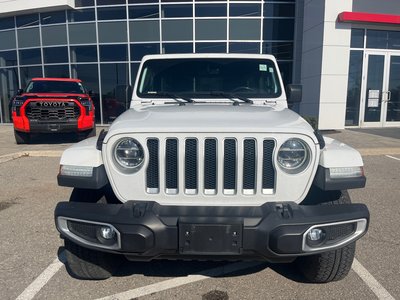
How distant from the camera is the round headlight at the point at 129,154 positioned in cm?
252

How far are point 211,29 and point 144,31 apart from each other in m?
2.74

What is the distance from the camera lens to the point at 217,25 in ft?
46.4

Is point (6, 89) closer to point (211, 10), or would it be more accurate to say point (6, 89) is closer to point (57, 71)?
point (57, 71)

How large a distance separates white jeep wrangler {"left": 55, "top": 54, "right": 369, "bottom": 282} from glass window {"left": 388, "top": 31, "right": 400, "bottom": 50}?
41.7 ft

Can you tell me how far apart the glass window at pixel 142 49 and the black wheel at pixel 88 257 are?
12.4 m

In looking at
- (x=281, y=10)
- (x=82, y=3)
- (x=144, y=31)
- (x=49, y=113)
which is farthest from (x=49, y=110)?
(x=281, y=10)

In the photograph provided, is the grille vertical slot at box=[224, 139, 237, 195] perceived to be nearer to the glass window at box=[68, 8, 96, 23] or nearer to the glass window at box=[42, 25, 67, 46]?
the glass window at box=[68, 8, 96, 23]

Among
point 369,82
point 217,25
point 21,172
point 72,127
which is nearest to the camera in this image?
point 21,172

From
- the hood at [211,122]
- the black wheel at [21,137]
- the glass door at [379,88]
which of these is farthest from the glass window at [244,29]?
the hood at [211,122]

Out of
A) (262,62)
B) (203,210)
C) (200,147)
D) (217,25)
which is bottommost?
(203,210)

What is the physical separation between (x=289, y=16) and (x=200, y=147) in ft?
44.2

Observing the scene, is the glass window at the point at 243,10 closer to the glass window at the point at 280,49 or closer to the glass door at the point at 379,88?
the glass window at the point at 280,49

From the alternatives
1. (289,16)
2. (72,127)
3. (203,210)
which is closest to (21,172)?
(72,127)

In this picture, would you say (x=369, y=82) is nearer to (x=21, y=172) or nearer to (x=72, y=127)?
(x=72, y=127)
